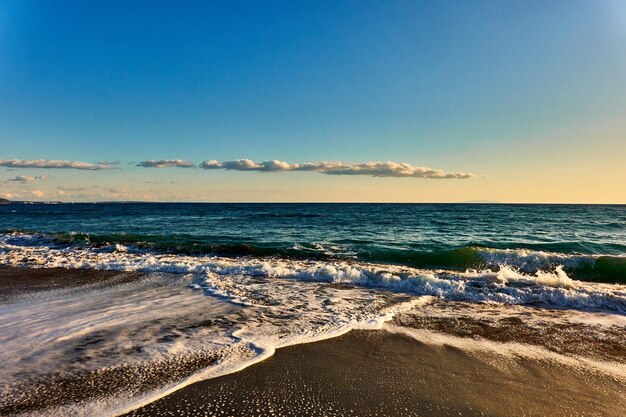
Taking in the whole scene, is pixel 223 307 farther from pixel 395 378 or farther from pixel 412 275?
pixel 412 275

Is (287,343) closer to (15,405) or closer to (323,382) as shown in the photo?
(323,382)

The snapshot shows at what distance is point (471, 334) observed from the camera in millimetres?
6703

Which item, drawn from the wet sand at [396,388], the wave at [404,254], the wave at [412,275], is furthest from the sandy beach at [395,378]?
the wave at [404,254]

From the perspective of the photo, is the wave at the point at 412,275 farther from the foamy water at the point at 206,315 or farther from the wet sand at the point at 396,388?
the wet sand at the point at 396,388

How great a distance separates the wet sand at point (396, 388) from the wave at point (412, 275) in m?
4.10

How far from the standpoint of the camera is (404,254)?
59.4 ft

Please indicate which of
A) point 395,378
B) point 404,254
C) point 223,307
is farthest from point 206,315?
point 404,254

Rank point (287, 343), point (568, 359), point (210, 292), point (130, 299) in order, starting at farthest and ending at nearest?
point (210, 292) < point (130, 299) < point (287, 343) < point (568, 359)

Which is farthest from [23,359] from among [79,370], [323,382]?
[323,382]

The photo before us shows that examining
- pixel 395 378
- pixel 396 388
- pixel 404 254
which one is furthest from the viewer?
pixel 404 254

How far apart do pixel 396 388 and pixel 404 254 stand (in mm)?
14060

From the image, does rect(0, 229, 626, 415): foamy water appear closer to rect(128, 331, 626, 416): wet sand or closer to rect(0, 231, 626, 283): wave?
rect(128, 331, 626, 416): wet sand

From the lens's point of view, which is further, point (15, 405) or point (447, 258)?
point (447, 258)

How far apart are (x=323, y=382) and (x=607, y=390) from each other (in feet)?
12.3
